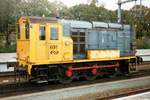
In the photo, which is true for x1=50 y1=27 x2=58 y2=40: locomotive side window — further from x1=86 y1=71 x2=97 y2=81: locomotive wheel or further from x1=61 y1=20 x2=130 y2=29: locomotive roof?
x1=86 y1=71 x2=97 y2=81: locomotive wheel

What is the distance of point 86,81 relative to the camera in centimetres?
1516

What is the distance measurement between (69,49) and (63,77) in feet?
4.55

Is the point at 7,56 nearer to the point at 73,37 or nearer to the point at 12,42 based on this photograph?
the point at 12,42

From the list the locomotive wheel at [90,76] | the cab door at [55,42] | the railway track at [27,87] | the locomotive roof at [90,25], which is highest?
the locomotive roof at [90,25]

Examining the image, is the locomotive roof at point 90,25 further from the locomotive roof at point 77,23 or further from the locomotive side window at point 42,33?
the locomotive side window at point 42,33

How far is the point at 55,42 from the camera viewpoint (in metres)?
13.8

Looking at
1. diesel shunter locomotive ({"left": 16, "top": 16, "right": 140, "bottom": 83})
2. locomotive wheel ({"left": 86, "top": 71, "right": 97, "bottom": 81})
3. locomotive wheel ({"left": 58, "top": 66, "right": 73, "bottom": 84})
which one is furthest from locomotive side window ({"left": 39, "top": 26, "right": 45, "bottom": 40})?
locomotive wheel ({"left": 86, "top": 71, "right": 97, "bottom": 81})

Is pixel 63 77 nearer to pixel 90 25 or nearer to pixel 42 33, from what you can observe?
pixel 42 33

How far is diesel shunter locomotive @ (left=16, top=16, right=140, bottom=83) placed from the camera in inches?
524

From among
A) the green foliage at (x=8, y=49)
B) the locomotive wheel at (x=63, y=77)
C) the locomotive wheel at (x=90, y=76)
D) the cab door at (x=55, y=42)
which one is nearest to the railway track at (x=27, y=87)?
the locomotive wheel at (x=63, y=77)

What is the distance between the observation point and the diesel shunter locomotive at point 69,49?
43.7 feet

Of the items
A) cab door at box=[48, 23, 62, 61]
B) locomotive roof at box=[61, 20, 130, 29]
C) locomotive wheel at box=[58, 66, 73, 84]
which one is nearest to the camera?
cab door at box=[48, 23, 62, 61]

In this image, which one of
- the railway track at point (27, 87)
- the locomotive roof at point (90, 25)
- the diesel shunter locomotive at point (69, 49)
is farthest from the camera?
the locomotive roof at point (90, 25)

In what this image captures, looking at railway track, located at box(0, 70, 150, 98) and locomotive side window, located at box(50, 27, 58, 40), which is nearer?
railway track, located at box(0, 70, 150, 98)
